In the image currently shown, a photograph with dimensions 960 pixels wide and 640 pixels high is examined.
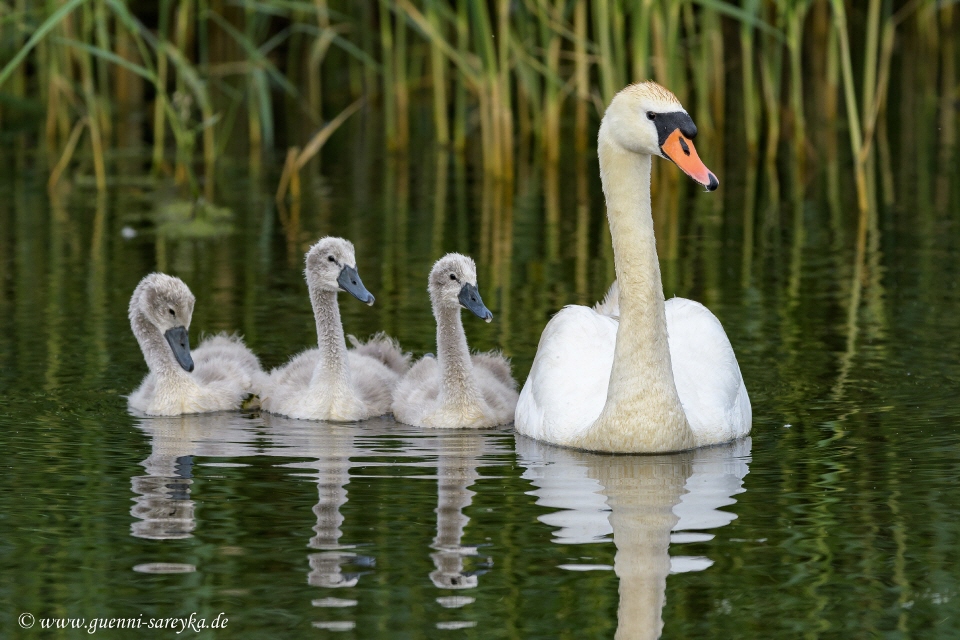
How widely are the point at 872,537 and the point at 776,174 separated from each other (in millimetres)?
11770

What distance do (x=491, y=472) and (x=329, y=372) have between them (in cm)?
168

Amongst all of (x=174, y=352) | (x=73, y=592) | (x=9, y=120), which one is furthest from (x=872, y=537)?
(x=9, y=120)

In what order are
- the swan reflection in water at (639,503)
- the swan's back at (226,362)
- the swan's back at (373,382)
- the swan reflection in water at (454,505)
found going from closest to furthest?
the swan reflection in water at (639,503) → the swan reflection in water at (454,505) → the swan's back at (373,382) → the swan's back at (226,362)

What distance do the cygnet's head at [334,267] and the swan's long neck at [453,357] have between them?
1.70 ft

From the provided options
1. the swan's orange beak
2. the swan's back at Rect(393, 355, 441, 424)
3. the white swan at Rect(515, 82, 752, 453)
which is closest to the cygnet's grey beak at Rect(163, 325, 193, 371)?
the swan's back at Rect(393, 355, 441, 424)

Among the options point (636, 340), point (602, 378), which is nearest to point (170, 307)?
point (602, 378)

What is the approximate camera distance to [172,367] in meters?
9.41

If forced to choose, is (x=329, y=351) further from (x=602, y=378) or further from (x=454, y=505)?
(x=454, y=505)

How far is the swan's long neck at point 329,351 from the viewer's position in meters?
9.25

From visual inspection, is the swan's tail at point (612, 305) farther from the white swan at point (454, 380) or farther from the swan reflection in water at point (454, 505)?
the swan reflection in water at point (454, 505)

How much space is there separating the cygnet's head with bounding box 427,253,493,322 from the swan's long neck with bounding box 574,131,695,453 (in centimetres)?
108

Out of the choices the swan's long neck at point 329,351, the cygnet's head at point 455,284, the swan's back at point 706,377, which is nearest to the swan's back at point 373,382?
the swan's long neck at point 329,351

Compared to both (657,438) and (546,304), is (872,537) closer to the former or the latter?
(657,438)

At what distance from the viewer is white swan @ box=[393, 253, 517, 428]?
352 inches
